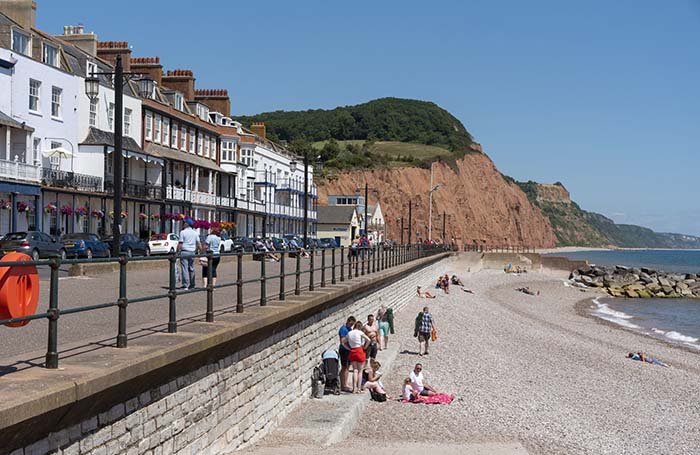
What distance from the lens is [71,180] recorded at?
1307 inches

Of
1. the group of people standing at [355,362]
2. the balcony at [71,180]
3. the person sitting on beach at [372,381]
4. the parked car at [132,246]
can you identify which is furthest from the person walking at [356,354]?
the balcony at [71,180]

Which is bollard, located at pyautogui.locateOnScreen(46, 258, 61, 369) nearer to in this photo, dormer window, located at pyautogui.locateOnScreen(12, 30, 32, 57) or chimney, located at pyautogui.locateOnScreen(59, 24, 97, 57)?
dormer window, located at pyautogui.locateOnScreen(12, 30, 32, 57)

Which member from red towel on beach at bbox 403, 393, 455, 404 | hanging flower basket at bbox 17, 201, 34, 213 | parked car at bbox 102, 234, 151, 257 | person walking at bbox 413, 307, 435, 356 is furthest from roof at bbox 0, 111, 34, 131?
red towel on beach at bbox 403, 393, 455, 404

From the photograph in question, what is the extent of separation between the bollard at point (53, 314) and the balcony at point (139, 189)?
104 ft

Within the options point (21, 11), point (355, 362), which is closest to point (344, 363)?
point (355, 362)

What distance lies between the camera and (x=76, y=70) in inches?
1406

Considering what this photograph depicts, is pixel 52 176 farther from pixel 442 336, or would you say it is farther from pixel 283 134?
pixel 283 134

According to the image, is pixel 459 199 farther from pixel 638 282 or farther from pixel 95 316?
pixel 95 316

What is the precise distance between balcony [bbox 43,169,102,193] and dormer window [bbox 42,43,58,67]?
4.59 metres

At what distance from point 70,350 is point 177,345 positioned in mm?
989

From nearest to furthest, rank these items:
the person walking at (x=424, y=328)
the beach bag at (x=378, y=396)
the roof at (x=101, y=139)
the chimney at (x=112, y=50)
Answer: the beach bag at (x=378, y=396)
the person walking at (x=424, y=328)
the roof at (x=101, y=139)
the chimney at (x=112, y=50)

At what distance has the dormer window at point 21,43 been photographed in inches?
1211

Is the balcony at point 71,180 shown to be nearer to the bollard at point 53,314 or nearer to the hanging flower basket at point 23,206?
the hanging flower basket at point 23,206

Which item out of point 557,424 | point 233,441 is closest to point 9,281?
point 233,441
